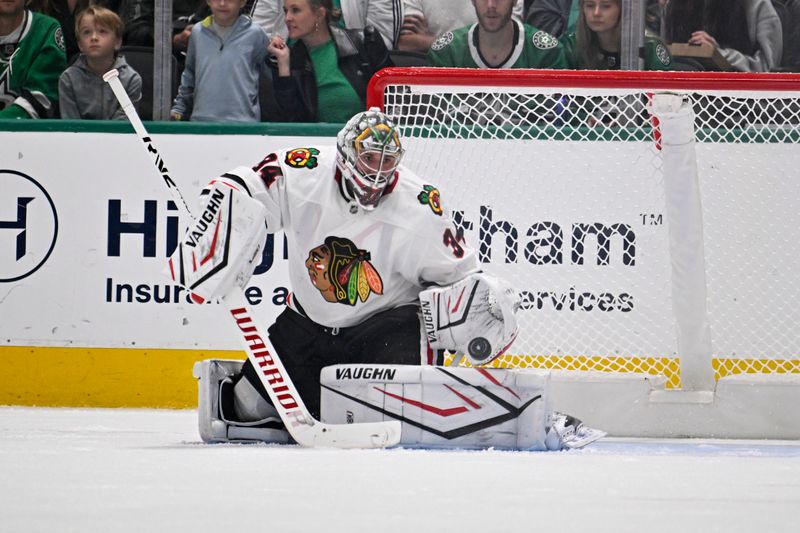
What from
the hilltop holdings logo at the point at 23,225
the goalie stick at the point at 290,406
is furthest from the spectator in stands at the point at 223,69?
the goalie stick at the point at 290,406

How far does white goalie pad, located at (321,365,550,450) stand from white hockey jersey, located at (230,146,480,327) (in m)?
0.31

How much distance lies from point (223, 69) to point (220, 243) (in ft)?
6.72

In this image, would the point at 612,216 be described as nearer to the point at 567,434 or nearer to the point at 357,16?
the point at 357,16

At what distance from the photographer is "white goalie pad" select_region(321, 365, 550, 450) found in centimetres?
351

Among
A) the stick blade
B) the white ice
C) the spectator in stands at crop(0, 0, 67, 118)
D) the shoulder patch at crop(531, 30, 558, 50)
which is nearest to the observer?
the white ice

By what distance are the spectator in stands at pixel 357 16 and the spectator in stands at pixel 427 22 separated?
0.03 meters

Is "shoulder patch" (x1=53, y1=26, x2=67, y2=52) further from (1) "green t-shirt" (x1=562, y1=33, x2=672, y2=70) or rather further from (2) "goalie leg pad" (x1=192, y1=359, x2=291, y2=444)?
(2) "goalie leg pad" (x1=192, y1=359, x2=291, y2=444)

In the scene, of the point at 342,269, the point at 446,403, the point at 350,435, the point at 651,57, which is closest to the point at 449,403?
the point at 446,403

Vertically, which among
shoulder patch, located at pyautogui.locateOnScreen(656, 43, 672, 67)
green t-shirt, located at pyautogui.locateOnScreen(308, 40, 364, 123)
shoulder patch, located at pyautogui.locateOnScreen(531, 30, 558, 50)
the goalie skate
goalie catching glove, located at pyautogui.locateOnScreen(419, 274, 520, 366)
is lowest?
the goalie skate

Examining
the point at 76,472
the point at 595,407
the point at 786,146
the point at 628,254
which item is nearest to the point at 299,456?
the point at 76,472

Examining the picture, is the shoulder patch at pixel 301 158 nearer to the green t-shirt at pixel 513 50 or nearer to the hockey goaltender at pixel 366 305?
the hockey goaltender at pixel 366 305

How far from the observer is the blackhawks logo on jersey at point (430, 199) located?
3836 millimetres

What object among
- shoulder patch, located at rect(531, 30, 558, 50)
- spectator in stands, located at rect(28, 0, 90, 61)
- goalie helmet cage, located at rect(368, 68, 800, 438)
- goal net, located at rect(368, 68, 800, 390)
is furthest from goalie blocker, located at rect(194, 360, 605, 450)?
spectator in stands, located at rect(28, 0, 90, 61)

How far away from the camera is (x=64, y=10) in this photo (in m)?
5.67
